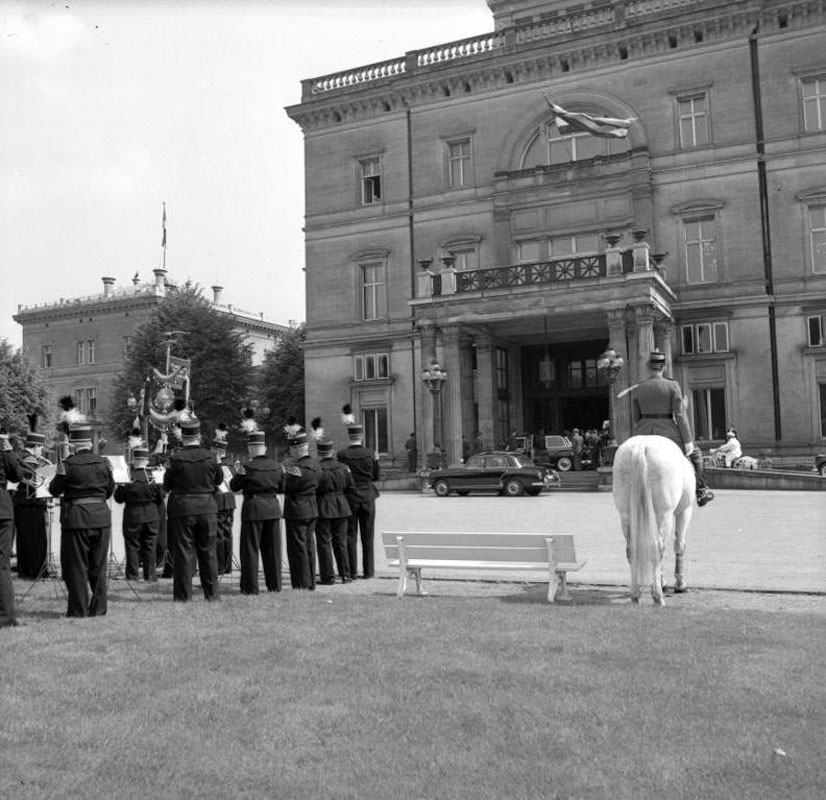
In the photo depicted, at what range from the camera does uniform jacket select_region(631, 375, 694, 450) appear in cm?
1057

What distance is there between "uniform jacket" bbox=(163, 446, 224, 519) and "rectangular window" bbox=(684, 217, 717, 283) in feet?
97.9

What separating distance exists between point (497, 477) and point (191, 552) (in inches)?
804

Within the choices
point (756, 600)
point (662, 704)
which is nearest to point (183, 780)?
point (662, 704)

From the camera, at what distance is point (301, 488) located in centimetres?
1176

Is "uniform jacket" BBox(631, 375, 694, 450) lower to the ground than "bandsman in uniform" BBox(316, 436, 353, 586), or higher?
higher

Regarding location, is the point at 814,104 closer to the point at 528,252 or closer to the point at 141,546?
the point at 528,252

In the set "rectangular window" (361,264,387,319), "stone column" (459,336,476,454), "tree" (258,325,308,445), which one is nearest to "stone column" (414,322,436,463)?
"stone column" (459,336,476,454)

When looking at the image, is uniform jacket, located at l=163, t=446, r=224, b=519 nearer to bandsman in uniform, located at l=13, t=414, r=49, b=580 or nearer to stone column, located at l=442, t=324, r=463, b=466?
bandsman in uniform, located at l=13, t=414, r=49, b=580

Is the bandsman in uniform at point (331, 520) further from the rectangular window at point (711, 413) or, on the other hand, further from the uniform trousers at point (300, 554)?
the rectangular window at point (711, 413)

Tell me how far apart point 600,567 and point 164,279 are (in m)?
65.4

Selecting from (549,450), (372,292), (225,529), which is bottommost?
(225,529)

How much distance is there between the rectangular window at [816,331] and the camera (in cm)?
3428

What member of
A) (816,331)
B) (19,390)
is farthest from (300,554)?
(19,390)

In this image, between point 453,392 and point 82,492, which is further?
point 453,392
